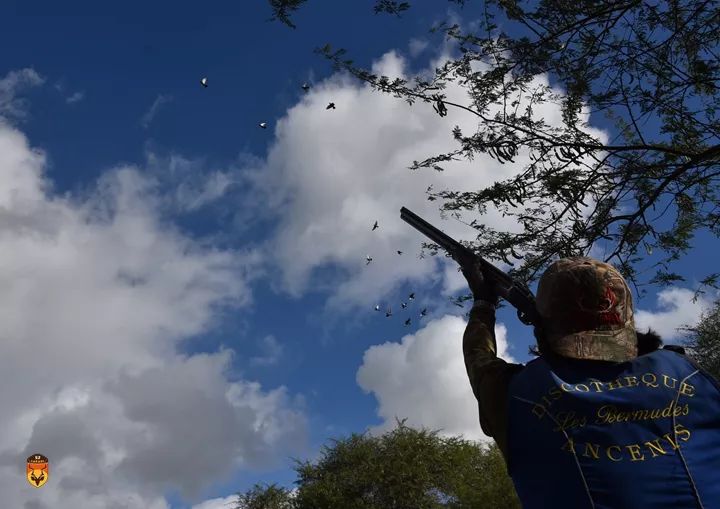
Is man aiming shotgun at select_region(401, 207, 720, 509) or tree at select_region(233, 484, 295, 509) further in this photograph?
tree at select_region(233, 484, 295, 509)

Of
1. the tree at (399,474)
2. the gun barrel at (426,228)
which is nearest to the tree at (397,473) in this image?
the tree at (399,474)

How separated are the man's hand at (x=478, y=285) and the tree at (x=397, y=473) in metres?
28.8

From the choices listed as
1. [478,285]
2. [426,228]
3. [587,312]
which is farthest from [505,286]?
[426,228]

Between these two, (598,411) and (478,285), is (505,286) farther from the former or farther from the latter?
(598,411)

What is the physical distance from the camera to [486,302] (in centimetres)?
238

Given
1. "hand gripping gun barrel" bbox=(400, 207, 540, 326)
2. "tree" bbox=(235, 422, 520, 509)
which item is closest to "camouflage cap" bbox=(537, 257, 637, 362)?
"hand gripping gun barrel" bbox=(400, 207, 540, 326)

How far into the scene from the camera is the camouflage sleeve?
1.92 metres

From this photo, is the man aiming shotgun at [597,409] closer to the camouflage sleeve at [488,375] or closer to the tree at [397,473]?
the camouflage sleeve at [488,375]

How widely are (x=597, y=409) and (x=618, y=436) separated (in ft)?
0.28

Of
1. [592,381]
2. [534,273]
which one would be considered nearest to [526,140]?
[534,273]

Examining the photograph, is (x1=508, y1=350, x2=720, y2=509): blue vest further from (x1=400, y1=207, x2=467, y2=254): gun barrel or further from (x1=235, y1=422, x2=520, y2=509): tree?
(x1=235, y1=422, x2=520, y2=509): tree

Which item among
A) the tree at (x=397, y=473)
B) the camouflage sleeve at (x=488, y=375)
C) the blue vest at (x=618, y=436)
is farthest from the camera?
the tree at (x=397, y=473)

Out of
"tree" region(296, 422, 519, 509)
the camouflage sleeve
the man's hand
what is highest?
"tree" region(296, 422, 519, 509)

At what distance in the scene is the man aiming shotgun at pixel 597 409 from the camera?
1.71 meters
